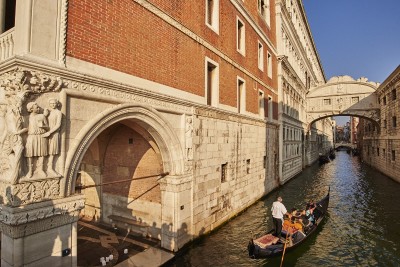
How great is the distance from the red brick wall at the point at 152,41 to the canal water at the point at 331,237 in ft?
18.8

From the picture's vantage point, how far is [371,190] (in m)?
19.5

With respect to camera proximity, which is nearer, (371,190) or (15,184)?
(15,184)

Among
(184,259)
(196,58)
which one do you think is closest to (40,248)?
(184,259)

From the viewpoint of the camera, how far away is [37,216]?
4684mm

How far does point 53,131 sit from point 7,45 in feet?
6.57

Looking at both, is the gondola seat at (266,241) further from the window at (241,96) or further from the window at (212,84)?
the window at (241,96)

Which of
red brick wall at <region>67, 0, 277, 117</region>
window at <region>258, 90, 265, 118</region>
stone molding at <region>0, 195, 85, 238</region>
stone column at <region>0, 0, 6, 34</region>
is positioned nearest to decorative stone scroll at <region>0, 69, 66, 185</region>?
stone molding at <region>0, 195, 85, 238</region>

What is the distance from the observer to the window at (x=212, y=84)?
11.3m

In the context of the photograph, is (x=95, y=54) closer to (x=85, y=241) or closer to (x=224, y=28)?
(x=85, y=241)

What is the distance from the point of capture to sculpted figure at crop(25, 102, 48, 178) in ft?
15.3

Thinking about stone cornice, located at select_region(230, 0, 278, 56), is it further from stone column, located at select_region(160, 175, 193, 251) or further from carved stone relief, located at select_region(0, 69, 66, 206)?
carved stone relief, located at select_region(0, 69, 66, 206)

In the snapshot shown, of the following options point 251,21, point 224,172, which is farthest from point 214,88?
point 251,21

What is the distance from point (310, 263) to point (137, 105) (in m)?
7.59

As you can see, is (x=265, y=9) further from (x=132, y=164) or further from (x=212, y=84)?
(x=132, y=164)
